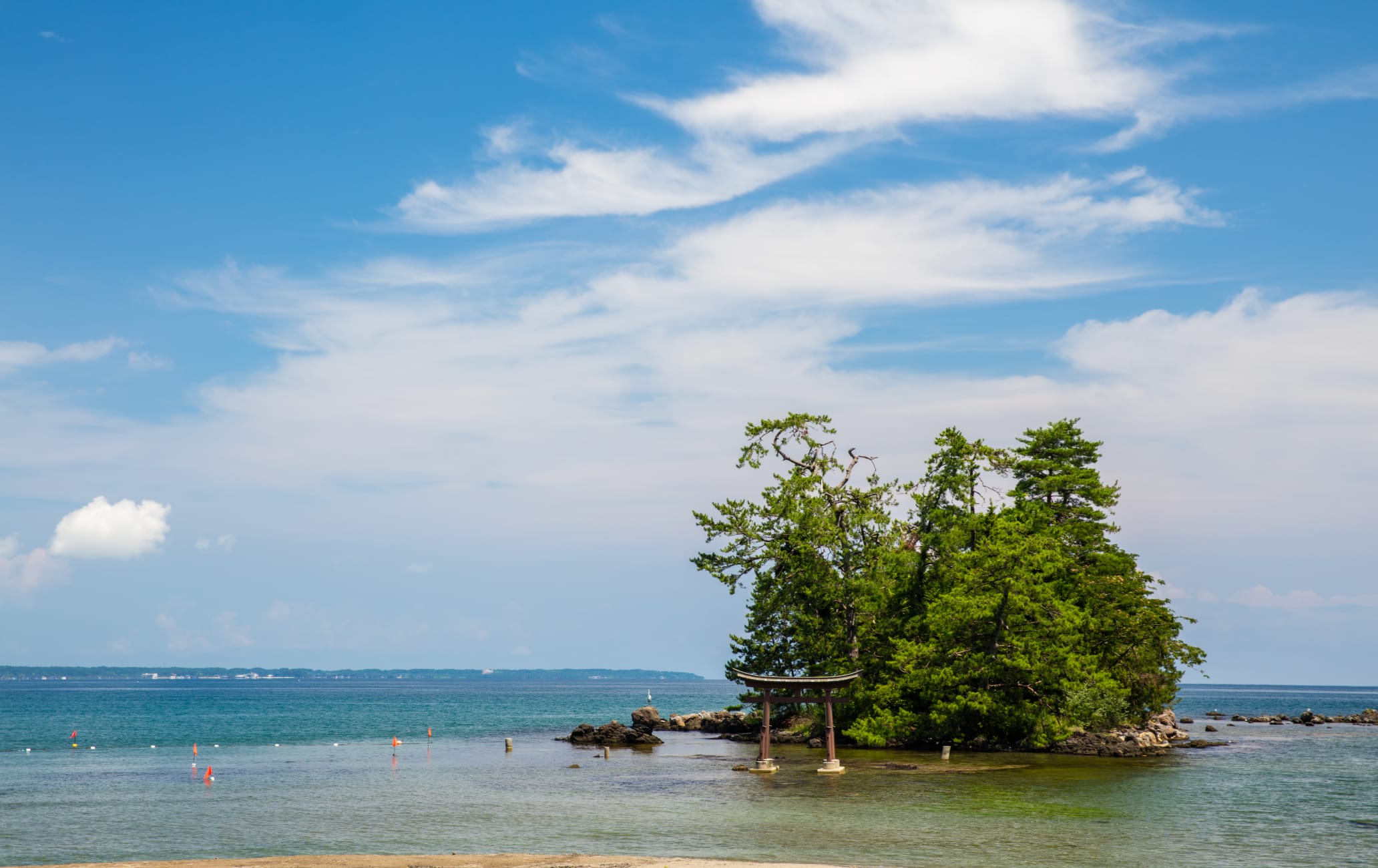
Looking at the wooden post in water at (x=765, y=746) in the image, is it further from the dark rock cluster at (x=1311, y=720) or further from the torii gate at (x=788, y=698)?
the dark rock cluster at (x=1311, y=720)

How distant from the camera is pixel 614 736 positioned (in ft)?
243

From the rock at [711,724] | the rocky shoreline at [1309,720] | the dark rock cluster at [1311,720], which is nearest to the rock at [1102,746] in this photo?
the rock at [711,724]

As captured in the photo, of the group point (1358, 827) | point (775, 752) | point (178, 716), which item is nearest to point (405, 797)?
→ point (775, 752)

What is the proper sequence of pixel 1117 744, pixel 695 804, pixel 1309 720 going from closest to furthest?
pixel 695 804 → pixel 1117 744 → pixel 1309 720

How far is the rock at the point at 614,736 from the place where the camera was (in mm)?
73062

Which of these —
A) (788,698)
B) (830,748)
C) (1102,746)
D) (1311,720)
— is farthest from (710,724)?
(1311,720)

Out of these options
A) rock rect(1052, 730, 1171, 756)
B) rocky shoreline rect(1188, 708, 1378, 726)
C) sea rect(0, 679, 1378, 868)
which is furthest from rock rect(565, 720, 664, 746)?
rocky shoreline rect(1188, 708, 1378, 726)

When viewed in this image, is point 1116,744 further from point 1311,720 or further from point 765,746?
point 1311,720

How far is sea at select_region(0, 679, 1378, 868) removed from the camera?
31.1 m

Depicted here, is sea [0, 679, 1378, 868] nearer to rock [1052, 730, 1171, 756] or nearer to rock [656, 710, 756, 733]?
rock [1052, 730, 1171, 756]

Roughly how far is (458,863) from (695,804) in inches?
595

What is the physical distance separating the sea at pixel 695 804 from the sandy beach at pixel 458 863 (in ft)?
6.89

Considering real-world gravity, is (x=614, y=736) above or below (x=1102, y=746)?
below

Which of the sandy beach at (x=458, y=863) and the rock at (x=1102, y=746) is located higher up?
the sandy beach at (x=458, y=863)
